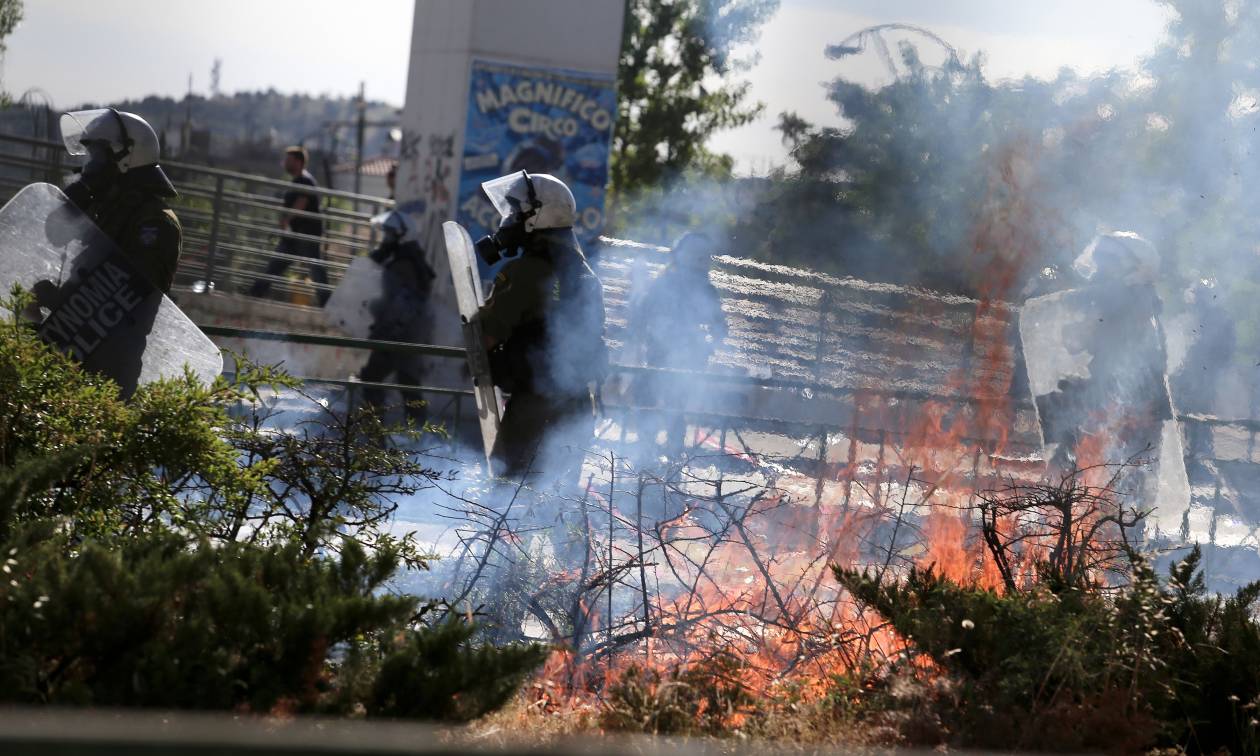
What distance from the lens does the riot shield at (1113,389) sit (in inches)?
285

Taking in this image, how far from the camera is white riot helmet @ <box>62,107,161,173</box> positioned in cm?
603

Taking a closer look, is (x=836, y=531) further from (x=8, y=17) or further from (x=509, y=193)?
(x=8, y=17)

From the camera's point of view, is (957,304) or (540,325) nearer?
(540,325)

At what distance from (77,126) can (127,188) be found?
0.49 meters

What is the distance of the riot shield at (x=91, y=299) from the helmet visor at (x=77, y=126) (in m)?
1.20

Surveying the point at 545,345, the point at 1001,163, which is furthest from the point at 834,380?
the point at 545,345

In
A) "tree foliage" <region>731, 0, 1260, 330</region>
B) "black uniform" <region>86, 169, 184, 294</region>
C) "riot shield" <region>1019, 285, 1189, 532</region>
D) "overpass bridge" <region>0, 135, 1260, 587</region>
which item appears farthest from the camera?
"tree foliage" <region>731, 0, 1260, 330</region>

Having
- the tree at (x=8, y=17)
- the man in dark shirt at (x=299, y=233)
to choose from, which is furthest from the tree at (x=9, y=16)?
the man in dark shirt at (x=299, y=233)

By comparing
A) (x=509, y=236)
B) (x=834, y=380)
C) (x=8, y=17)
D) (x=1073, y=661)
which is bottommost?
(x=1073, y=661)

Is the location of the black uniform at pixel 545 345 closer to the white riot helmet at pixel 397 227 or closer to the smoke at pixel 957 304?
the smoke at pixel 957 304

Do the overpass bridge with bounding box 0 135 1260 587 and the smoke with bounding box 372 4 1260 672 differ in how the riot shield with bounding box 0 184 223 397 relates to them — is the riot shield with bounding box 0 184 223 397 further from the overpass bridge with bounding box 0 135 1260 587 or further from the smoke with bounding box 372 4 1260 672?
the overpass bridge with bounding box 0 135 1260 587

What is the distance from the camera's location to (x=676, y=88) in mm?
15602

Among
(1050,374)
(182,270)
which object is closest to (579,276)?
(1050,374)

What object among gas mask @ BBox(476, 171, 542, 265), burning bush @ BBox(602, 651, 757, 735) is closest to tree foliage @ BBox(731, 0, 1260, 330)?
gas mask @ BBox(476, 171, 542, 265)
